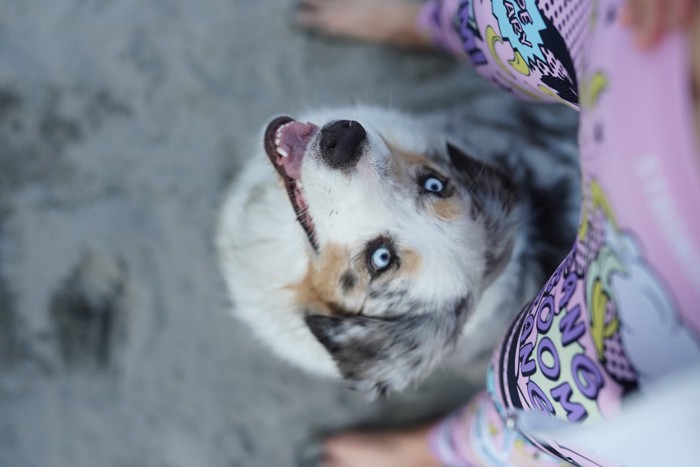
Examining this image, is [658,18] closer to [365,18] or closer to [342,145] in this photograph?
[342,145]

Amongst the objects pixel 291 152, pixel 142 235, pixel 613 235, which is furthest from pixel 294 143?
pixel 613 235

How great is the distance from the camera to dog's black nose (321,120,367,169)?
1352 mm

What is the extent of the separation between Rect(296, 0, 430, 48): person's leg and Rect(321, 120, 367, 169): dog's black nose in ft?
2.94

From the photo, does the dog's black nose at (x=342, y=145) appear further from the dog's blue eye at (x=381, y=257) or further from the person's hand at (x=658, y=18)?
the person's hand at (x=658, y=18)

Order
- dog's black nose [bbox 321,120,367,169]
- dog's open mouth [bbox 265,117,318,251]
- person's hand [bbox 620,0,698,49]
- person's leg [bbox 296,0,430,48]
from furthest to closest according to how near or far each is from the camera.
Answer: person's leg [bbox 296,0,430,48]
dog's open mouth [bbox 265,117,318,251]
dog's black nose [bbox 321,120,367,169]
person's hand [bbox 620,0,698,49]

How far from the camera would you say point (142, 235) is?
2029mm

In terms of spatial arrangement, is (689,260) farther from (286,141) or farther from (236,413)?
(236,413)

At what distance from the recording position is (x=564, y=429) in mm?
986

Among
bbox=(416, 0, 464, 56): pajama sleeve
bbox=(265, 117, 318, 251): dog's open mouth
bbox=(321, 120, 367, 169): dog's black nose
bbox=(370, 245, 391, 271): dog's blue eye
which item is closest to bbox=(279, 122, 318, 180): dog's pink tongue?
bbox=(265, 117, 318, 251): dog's open mouth

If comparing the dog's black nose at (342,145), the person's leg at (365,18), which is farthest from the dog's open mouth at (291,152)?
the person's leg at (365,18)

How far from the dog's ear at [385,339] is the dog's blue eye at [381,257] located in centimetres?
14

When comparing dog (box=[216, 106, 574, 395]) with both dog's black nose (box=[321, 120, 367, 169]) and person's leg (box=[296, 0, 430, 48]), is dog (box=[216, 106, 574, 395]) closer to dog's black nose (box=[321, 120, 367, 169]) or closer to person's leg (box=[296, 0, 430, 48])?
dog's black nose (box=[321, 120, 367, 169])

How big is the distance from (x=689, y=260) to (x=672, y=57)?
0.24 m

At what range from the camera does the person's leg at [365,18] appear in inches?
83.1
